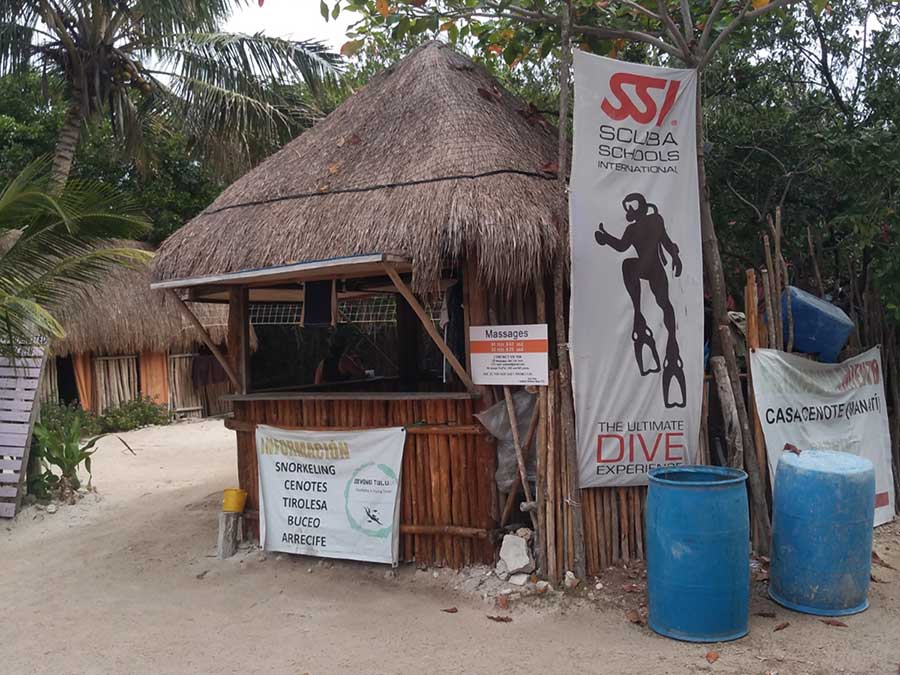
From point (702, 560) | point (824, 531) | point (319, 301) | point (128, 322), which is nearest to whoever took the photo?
point (702, 560)

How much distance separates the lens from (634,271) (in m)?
5.84

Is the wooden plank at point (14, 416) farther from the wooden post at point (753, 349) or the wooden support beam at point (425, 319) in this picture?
the wooden post at point (753, 349)

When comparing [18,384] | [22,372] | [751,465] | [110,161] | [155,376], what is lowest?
[751,465]

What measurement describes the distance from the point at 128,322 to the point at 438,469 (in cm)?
1132

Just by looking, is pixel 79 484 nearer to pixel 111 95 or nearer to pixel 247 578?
pixel 247 578

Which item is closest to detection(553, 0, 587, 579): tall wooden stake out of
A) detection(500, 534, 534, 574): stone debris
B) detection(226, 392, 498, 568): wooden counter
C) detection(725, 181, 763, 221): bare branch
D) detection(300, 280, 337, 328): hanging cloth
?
detection(500, 534, 534, 574): stone debris

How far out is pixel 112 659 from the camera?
17.0 ft

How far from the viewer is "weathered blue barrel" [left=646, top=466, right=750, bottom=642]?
188 inches

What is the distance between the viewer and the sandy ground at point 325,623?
4746 mm

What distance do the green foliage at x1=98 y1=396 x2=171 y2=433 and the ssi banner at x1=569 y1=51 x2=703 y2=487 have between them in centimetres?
1276

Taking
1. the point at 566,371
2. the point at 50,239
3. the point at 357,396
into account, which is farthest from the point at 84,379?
the point at 566,371

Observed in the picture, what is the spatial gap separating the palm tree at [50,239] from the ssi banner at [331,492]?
2190 millimetres

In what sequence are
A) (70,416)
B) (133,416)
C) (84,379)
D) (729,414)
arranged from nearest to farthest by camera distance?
(729,414)
(70,416)
(84,379)
(133,416)

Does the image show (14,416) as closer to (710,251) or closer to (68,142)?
(68,142)
